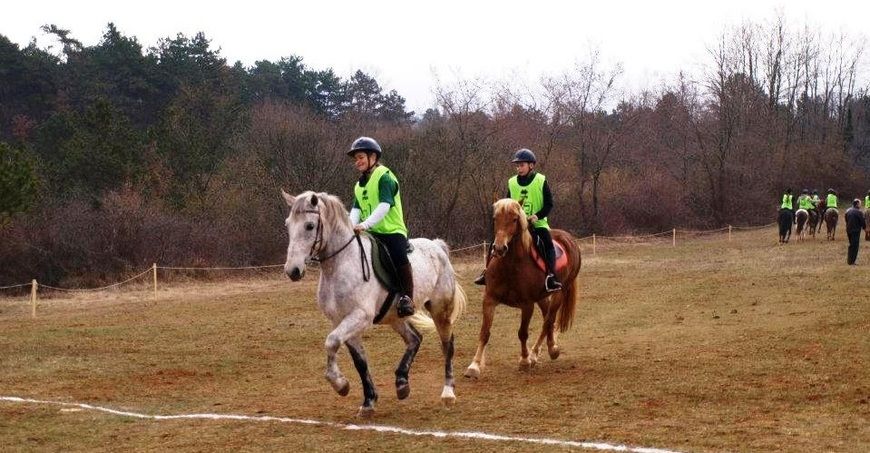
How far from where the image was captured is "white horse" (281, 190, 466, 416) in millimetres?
8500

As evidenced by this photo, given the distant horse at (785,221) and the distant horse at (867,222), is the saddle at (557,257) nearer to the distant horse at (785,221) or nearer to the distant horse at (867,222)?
the distant horse at (867,222)

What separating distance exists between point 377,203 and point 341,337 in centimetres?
163

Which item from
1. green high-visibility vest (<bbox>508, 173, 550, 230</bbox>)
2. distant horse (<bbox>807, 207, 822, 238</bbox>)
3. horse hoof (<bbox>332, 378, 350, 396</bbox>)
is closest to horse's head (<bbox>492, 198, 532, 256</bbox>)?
green high-visibility vest (<bbox>508, 173, 550, 230</bbox>)

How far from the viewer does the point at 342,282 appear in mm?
8875

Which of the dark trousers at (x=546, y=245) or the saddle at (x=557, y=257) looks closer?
the saddle at (x=557, y=257)

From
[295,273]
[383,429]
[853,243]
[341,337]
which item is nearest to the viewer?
[295,273]

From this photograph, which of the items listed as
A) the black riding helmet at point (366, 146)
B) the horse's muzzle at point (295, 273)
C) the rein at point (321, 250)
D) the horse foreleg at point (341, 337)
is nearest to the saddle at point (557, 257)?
the black riding helmet at point (366, 146)

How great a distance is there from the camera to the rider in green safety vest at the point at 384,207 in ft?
30.8

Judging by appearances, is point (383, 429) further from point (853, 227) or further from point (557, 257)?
point (853, 227)

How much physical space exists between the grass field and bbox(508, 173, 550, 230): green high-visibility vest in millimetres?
2165

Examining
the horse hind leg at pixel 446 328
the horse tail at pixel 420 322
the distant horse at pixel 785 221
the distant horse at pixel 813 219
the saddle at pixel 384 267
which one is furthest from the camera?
the distant horse at pixel 813 219

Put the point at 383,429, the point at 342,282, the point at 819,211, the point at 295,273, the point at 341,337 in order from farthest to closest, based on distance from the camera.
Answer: the point at 819,211, the point at 342,282, the point at 341,337, the point at 383,429, the point at 295,273

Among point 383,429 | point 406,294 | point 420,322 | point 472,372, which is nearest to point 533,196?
point 472,372

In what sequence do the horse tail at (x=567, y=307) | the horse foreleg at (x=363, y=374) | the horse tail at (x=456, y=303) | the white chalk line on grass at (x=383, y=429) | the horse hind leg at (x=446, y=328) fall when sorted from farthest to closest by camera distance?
the horse tail at (x=567, y=307) → the horse tail at (x=456, y=303) → the horse hind leg at (x=446, y=328) → the horse foreleg at (x=363, y=374) → the white chalk line on grass at (x=383, y=429)
